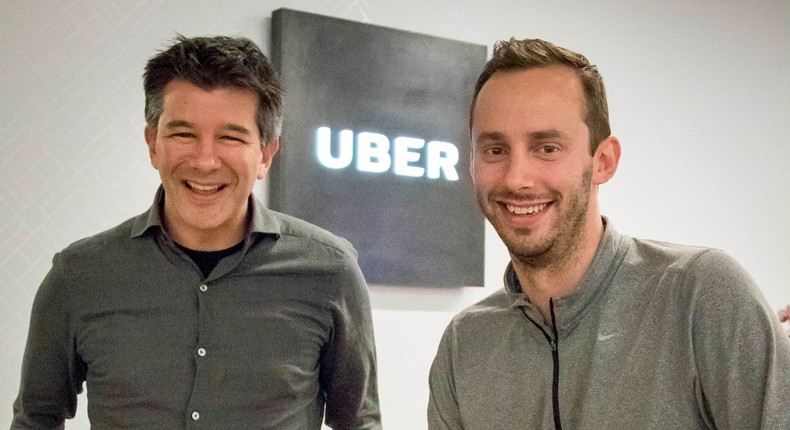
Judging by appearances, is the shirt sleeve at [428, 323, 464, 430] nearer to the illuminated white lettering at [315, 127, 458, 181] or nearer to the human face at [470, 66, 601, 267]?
the human face at [470, 66, 601, 267]

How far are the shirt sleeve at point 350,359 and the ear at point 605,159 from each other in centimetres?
79

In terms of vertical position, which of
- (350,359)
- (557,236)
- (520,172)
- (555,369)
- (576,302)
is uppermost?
(520,172)

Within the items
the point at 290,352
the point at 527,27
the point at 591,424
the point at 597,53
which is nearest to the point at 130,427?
the point at 290,352

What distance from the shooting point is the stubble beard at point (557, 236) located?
1.77m

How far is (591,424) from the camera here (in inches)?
66.5

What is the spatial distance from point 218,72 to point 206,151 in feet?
0.65

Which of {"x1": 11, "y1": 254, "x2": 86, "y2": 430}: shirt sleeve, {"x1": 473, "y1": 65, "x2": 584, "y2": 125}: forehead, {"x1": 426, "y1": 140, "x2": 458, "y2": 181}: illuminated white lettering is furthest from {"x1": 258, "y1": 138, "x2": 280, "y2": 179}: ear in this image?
{"x1": 426, "y1": 140, "x2": 458, "y2": 181}: illuminated white lettering

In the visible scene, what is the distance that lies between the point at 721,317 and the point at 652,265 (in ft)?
0.70

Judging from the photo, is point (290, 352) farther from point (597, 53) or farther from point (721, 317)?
point (597, 53)

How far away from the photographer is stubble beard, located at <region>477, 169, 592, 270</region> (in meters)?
1.77

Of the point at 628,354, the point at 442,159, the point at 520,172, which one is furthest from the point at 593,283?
the point at 442,159

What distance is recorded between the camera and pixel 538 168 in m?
1.76

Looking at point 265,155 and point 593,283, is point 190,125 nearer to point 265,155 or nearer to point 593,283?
point 265,155

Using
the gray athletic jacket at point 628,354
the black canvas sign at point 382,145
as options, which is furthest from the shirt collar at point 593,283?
the black canvas sign at point 382,145
